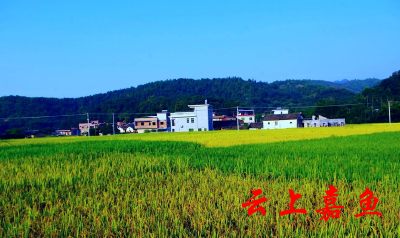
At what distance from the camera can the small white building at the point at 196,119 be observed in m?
40.1

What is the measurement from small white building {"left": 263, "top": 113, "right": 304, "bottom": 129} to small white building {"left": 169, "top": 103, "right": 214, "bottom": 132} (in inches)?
380

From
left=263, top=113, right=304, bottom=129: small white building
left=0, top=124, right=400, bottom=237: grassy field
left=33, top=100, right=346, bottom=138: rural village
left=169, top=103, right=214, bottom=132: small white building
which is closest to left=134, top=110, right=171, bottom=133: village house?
left=33, top=100, right=346, bottom=138: rural village

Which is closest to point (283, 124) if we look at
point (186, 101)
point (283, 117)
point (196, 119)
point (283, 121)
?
point (283, 121)

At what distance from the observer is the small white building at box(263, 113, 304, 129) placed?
4175cm

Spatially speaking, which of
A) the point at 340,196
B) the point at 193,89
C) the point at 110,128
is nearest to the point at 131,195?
the point at 340,196

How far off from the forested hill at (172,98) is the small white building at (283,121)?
20.5 meters

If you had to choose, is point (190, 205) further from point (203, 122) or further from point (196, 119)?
point (196, 119)

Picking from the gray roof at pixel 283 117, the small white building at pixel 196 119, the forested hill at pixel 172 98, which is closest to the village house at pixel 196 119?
the small white building at pixel 196 119

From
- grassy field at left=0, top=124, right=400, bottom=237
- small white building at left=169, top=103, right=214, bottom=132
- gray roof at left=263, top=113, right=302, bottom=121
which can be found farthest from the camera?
gray roof at left=263, top=113, right=302, bottom=121

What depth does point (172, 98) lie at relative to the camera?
72.2m

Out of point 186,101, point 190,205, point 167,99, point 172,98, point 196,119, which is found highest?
point 172,98

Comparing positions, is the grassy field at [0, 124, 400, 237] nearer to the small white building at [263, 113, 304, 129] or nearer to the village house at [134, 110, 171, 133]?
the small white building at [263, 113, 304, 129]

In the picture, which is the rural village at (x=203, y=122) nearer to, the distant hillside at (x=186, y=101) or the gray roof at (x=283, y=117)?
the gray roof at (x=283, y=117)

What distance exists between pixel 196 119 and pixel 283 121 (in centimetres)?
1311
